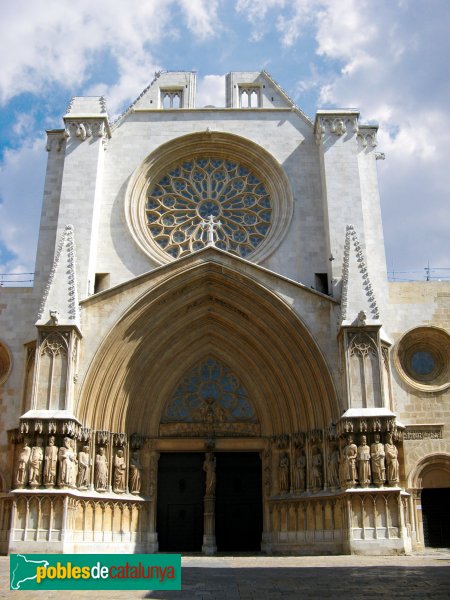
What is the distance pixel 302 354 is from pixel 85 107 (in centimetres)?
965

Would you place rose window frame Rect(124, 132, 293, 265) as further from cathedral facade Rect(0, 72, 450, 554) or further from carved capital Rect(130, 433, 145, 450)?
carved capital Rect(130, 433, 145, 450)

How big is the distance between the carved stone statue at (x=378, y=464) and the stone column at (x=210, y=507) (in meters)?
4.18

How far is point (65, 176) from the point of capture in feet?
61.0

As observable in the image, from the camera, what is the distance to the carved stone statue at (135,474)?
16.3m

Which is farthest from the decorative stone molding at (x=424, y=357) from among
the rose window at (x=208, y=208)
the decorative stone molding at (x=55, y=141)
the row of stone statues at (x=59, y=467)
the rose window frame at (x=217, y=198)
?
the decorative stone molding at (x=55, y=141)

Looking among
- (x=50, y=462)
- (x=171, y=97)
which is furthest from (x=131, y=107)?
(x=50, y=462)

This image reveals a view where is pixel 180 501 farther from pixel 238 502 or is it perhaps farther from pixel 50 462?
pixel 50 462

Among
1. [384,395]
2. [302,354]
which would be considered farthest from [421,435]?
→ [302,354]

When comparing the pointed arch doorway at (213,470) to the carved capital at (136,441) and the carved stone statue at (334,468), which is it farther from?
the carved stone statue at (334,468)

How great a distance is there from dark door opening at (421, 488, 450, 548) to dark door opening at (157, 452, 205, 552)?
5.42 meters

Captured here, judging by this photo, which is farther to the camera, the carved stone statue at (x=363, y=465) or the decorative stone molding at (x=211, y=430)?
the decorative stone molding at (x=211, y=430)

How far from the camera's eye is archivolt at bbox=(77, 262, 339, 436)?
16141mm

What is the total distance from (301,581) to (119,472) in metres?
7.95

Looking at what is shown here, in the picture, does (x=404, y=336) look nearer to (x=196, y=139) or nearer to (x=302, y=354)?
(x=302, y=354)
